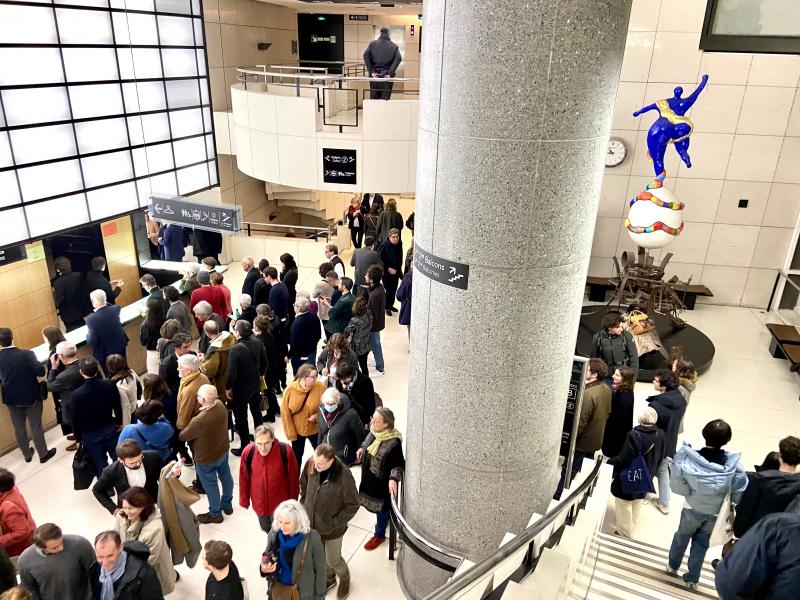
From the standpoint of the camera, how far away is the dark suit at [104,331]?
7.10 m

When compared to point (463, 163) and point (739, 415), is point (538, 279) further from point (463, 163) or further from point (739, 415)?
point (739, 415)

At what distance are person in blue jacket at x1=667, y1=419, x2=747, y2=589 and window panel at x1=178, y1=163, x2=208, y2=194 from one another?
11.3 m

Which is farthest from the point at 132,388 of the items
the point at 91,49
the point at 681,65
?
the point at 681,65

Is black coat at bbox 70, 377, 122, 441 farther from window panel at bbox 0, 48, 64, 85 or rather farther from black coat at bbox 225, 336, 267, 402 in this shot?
window panel at bbox 0, 48, 64, 85

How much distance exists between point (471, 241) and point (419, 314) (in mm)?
712

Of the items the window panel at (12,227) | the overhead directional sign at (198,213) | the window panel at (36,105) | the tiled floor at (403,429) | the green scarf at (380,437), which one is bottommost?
the tiled floor at (403,429)

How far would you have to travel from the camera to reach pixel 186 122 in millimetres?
12555

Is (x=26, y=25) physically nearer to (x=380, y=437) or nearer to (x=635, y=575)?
(x=380, y=437)

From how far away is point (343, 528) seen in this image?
4480 mm

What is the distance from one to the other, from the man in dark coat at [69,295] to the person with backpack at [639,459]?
28.7ft

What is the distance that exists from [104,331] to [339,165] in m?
5.69

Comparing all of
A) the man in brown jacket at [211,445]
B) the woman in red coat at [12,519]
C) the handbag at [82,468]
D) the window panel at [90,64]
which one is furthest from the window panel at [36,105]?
the woman in red coat at [12,519]

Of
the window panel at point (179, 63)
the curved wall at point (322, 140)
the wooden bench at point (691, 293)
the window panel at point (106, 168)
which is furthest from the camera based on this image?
the window panel at point (179, 63)

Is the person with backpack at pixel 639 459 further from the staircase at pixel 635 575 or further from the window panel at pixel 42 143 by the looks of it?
the window panel at pixel 42 143
